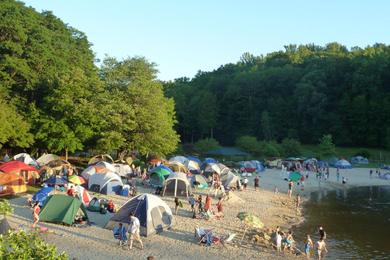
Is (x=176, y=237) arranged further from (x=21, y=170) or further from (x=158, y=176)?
(x=21, y=170)

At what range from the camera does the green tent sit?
67.6 ft

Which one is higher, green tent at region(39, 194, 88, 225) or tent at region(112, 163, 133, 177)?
tent at region(112, 163, 133, 177)

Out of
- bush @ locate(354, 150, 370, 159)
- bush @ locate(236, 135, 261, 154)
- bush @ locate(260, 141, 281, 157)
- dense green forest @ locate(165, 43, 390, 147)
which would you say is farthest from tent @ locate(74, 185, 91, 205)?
dense green forest @ locate(165, 43, 390, 147)

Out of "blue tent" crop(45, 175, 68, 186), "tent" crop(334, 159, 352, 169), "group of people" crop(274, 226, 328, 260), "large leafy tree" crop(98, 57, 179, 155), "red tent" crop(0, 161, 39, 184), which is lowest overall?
"group of people" crop(274, 226, 328, 260)

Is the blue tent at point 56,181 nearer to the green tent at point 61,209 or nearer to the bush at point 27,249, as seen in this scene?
the green tent at point 61,209

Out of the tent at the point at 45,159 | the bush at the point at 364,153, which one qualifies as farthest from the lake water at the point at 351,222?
the bush at the point at 364,153

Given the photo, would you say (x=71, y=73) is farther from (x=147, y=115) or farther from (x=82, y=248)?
(x=82, y=248)

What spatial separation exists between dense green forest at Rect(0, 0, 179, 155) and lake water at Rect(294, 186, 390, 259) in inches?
661

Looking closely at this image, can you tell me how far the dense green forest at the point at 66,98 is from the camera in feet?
127

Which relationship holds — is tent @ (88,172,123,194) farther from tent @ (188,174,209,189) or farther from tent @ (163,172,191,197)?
tent @ (188,174,209,189)

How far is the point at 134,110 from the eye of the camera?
1642 inches

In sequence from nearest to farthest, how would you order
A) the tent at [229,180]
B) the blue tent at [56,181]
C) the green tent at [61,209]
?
the green tent at [61,209] → the blue tent at [56,181] → the tent at [229,180]

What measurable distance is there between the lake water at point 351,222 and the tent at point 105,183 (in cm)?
1200

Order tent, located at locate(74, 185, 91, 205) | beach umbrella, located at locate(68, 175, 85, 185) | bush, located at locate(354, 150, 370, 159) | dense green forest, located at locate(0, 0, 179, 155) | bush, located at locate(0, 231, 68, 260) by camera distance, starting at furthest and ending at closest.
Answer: bush, located at locate(354, 150, 370, 159)
dense green forest, located at locate(0, 0, 179, 155)
beach umbrella, located at locate(68, 175, 85, 185)
tent, located at locate(74, 185, 91, 205)
bush, located at locate(0, 231, 68, 260)
